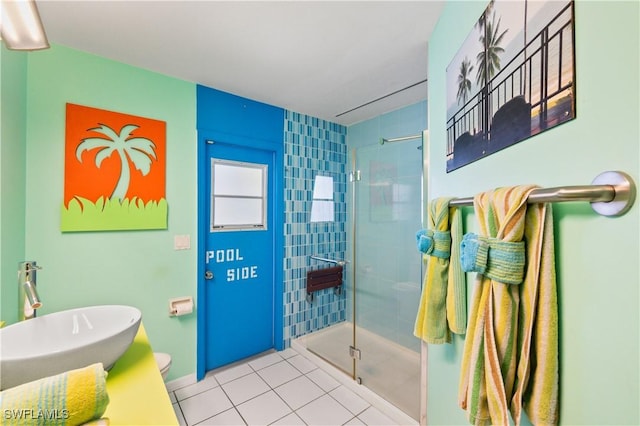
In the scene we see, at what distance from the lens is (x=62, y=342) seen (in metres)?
1.16

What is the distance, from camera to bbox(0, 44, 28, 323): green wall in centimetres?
120

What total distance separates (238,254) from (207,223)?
1.34ft

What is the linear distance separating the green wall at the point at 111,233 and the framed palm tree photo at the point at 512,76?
1935mm

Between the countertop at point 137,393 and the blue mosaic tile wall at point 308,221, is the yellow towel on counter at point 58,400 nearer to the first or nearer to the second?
the countertop at point 137,393

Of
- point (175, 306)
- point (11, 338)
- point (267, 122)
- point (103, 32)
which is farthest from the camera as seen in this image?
point (267, 122)

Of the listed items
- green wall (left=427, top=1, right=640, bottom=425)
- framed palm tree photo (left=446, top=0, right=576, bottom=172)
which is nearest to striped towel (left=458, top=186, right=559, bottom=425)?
green wall (left=427, top=1, right=640, bottom=425)

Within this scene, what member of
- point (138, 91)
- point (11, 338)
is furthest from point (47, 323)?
point (138, 91)

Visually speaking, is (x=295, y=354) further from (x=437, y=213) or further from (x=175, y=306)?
(x=437, y=213)

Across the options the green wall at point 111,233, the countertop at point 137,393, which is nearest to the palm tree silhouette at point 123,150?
the green wall at point 111,233

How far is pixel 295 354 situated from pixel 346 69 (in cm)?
260

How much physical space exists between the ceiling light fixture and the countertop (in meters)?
1.15

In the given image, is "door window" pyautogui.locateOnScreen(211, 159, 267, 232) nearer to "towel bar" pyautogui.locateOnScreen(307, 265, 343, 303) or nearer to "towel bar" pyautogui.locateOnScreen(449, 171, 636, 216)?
"towel bar" pyautogui.locateOnScreen(307, 265, 343, 303)

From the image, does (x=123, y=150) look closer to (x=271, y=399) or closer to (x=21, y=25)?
(x=21, y=25)

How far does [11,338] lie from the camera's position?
1044 millimetres
